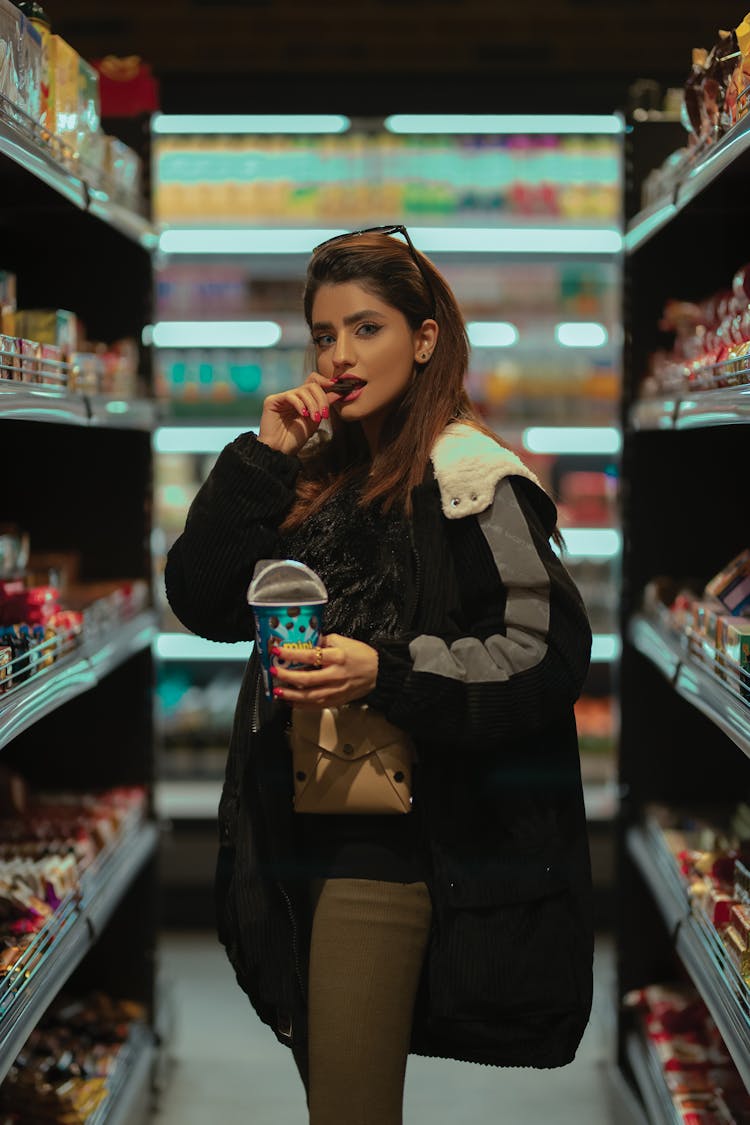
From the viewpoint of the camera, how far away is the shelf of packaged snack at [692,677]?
1.97 meters

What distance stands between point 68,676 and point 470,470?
0.96 metres

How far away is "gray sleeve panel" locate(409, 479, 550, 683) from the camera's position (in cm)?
167

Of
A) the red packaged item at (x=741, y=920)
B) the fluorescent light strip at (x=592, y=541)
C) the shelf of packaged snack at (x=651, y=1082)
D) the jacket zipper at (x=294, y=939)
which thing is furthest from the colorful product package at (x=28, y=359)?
the fluorescent light strip at (x=592, y=541)

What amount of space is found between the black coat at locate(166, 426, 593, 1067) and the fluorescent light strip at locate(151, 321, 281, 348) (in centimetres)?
280

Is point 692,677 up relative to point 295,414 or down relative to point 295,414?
down

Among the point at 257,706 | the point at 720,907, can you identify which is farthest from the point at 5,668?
the point at 720,907

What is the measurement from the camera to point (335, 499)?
73.9 inches

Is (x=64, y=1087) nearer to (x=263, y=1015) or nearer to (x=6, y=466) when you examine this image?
(x=263, y=1015)

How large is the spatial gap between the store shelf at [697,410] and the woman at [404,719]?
328 mm

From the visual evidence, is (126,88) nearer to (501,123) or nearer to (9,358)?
(501,123)

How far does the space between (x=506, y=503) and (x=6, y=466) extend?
74.2 inches

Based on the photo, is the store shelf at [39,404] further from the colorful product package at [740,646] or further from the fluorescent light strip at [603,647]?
the fluorescent light strip at [603,647]

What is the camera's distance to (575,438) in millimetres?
4500

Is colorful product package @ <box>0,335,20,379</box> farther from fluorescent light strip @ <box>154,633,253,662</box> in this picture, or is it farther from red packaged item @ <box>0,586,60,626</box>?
fluorescent light strip @ <box>154,633,253,662</box>
